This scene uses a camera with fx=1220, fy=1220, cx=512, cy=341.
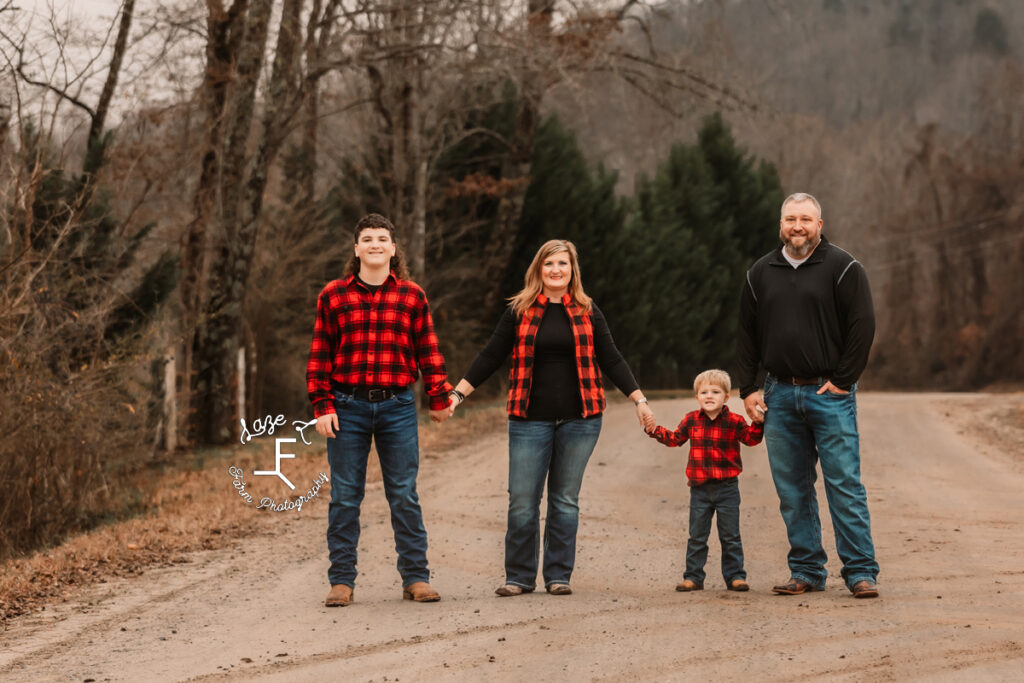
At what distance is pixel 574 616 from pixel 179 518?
5.79 metres

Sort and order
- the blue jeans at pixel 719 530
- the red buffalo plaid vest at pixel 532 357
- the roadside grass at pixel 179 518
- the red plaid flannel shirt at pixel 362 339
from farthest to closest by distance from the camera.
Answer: the roadside grass at pixel 179 518 < the blue jeans at pixel 719 530 < the red buffalo plaid vest at pixel 532 357 < the red plaid flannel shirt at pixel 362 339

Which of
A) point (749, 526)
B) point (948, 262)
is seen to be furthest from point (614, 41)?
point (948, 262)

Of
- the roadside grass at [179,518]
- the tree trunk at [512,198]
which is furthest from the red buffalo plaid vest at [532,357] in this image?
the tree trunk at [512,198]

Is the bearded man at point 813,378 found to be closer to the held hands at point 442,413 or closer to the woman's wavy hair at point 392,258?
the held hands at point 442,413

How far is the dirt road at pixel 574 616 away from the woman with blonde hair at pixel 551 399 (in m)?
0.33

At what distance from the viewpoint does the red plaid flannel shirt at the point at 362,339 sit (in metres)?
6.92

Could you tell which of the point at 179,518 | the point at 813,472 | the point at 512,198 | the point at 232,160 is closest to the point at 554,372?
the point at 813,472

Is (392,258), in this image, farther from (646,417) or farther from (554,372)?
(646,417)

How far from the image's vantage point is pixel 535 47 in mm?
19547

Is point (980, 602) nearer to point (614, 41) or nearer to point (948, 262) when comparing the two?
point (614, 41)

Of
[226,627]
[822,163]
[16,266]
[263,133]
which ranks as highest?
[822,163]

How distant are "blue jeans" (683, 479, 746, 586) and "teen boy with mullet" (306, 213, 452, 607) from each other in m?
1.61

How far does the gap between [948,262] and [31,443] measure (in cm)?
4769

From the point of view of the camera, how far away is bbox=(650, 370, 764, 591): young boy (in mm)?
7395
